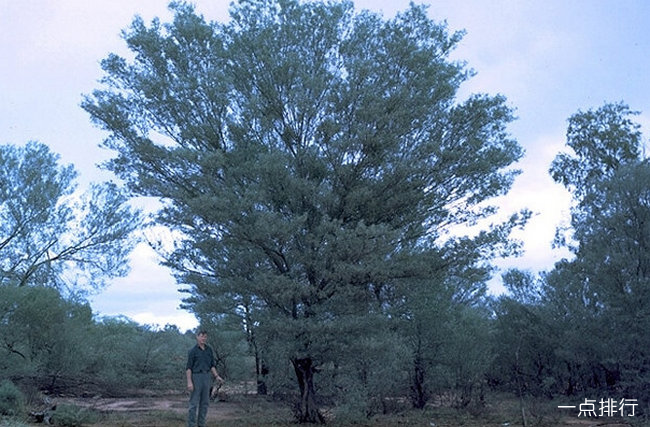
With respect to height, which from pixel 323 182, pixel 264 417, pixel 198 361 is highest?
pixel 323 182

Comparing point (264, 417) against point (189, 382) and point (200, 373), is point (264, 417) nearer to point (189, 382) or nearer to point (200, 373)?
point (200, 373)

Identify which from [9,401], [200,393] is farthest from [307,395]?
[9,401]

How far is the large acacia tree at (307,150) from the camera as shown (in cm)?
1345

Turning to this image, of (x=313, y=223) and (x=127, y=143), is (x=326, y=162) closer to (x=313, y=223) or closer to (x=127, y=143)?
(x=313, y=223)

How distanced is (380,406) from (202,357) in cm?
782

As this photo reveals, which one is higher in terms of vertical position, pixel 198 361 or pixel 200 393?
pixel 198 361

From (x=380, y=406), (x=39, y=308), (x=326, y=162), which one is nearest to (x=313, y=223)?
(x=326, y=162)

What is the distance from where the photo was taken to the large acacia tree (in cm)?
1345

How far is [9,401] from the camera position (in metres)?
14.2

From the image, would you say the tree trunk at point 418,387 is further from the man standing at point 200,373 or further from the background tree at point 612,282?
the man standing at point 200,373

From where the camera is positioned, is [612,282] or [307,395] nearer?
[307,395]

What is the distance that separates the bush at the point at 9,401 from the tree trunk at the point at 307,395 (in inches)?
238

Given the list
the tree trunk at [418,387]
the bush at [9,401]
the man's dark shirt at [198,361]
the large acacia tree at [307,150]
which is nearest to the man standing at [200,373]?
the man's dark shirt at [198,361]

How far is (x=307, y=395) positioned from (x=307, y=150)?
5300 mm
